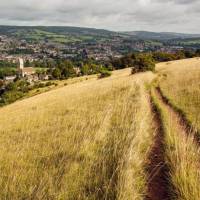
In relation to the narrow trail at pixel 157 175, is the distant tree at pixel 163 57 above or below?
below

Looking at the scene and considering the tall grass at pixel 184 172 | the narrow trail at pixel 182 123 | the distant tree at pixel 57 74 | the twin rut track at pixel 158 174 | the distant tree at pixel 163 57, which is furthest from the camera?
the distant tree at pixel 57 74

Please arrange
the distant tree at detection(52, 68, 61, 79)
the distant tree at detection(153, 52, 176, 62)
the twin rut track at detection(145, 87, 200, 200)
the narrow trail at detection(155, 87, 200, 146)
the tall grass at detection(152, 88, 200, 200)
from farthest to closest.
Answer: the distant tree at detection(52, 68, 61, 79), the distant tree at detection(153, 52, 176, 62), the narrow trail at detection(155, 87, 200, 146), the twin rut track at detection(145, 87, 200, 200), the tall grass at detection(152, 88, 200, 200)

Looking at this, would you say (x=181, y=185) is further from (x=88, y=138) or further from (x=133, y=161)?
(x=88, y=138)

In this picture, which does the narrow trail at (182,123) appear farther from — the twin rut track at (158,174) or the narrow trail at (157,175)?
the narrow trail at (157,175)

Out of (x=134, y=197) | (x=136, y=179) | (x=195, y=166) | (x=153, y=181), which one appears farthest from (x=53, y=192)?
(x=195, y=166)

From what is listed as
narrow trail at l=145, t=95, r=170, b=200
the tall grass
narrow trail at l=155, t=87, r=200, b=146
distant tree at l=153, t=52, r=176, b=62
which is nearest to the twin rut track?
narrow trail at l=145, t=95, r=170, b=200

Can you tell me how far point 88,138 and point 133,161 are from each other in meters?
1.29

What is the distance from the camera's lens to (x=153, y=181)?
240 inches

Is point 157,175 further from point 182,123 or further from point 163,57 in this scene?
point 163,57

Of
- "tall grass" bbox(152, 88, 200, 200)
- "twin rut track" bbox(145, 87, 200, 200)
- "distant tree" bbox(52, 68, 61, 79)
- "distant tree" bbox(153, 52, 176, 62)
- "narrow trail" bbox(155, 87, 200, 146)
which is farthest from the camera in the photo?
"distant tree" bbox(52, 68, 61, 79)

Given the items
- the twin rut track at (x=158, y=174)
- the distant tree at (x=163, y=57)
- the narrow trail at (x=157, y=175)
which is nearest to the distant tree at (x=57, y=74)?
the distant tree at (x=163, y=57)

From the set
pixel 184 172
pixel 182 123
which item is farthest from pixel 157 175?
pixel 182 123

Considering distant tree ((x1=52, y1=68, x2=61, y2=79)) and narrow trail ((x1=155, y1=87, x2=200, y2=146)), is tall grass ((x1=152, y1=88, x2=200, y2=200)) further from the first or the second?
distant tree ((x1=52, y1=68, x2=61, y2=79))

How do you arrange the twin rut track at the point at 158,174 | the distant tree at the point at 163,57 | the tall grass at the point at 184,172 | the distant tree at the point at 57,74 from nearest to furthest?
1. the tall grass at the point at 184,172
2. the twin rut track at the point at 158,174
3. the distant tree at the point at 163,57
4. the distant tree at the point at 57,74
